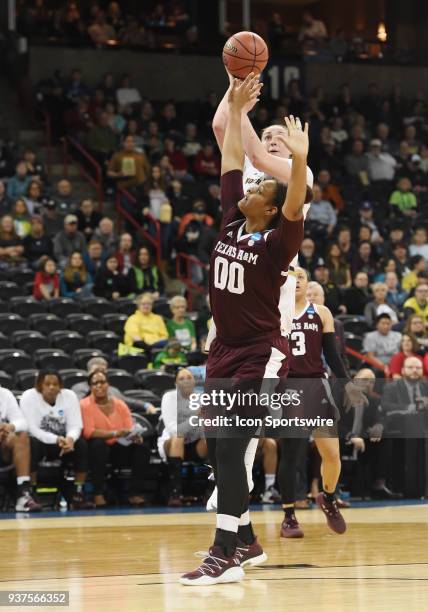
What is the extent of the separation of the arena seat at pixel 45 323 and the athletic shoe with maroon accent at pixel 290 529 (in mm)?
6588

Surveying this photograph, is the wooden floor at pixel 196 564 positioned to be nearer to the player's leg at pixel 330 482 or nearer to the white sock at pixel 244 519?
the player's leg at pixel 330 482

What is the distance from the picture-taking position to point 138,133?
852 inches

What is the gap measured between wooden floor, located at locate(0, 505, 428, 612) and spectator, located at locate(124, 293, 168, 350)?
4313 millimetres

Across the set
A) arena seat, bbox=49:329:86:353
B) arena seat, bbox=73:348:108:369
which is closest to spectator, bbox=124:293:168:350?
arena seat, bbox=49:329:86:353

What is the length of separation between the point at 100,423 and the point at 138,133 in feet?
33.1

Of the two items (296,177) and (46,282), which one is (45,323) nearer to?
(46,282)

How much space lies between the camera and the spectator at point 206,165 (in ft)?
69.1

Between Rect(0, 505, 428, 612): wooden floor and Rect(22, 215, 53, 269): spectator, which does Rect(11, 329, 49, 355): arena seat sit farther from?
Rect(0, 505, 428, 612): wooden floor

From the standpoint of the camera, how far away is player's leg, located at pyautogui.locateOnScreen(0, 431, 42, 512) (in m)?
11.7

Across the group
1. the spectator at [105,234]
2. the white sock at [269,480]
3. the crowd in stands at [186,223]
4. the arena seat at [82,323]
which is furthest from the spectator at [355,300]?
the white sock at [269,480]

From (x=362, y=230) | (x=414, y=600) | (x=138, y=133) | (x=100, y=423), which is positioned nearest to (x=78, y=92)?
(x=138, y=133)

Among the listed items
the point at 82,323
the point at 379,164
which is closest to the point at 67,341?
the point at 82,323

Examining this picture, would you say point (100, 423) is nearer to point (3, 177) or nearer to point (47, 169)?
point (3, 177)

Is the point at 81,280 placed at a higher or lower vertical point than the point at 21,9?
lower
